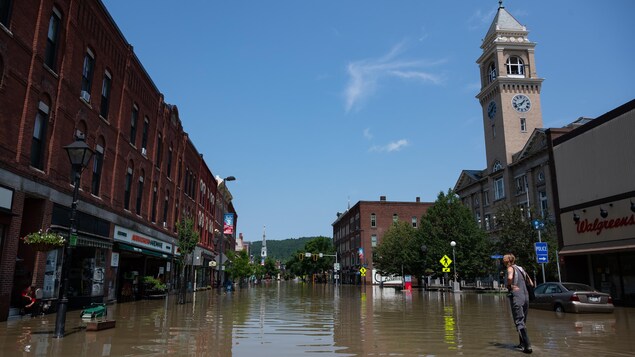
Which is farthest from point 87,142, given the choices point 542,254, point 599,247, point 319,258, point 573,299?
point 319,258

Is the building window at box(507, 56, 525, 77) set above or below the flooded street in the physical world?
above

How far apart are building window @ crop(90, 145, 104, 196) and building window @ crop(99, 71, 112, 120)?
1741 mm

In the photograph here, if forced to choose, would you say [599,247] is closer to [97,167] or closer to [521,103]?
[97,167]

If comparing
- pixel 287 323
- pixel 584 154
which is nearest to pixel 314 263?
Answer: pixel 584 154

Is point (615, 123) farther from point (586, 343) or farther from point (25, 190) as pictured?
point (25, 190)

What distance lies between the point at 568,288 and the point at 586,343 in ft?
32.4

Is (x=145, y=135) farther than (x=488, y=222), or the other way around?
(x=488, y=222)

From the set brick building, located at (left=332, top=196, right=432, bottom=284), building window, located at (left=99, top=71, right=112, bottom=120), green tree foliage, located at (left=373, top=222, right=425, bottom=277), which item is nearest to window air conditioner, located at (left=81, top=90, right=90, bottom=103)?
building window, located at (left=99, top=71, right=112, bottom=120)

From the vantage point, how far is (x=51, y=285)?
57.6 ft

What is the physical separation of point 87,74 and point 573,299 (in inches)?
903

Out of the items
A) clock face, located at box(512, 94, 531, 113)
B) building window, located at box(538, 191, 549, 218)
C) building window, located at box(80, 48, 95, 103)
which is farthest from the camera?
clock face, located at box(512, 94, 531, 113)

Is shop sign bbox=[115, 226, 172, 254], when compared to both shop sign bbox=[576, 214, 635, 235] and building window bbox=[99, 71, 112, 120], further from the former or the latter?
shop sign bbox=[576, 214, 635, 235]

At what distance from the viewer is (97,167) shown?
22453mm

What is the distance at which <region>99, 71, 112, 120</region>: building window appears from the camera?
22672 mm
